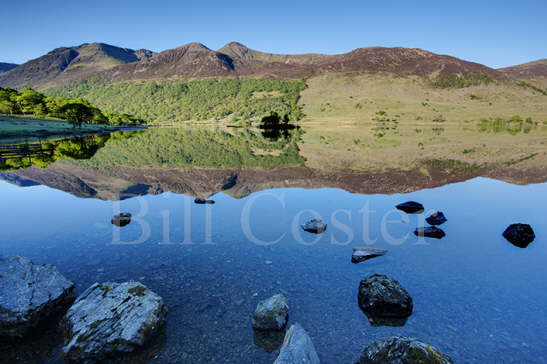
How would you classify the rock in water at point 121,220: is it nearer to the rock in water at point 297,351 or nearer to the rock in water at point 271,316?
the rock in water at point 271,316

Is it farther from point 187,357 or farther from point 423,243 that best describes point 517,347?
point 187,357

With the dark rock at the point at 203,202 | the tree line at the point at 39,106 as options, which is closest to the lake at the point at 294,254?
the dark rock at the point at 203,202

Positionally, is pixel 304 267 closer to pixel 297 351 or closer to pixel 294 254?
pixel 294 254

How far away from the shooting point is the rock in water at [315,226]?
1469 centimetres

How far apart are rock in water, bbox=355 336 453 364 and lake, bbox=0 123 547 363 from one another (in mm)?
921

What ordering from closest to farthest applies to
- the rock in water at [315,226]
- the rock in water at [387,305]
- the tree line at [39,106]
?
the rock in water at [387,305] → the rock in water at [315,226] → the tree line at [39,106]

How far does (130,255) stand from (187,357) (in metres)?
6.59

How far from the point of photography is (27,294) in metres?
7.86

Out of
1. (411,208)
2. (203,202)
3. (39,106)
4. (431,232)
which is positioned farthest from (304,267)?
(39,106)

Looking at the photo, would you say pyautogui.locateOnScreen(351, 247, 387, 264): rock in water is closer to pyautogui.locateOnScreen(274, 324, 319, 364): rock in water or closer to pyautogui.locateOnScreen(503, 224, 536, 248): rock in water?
pyautogui.locateOnScreen(274, 324, 319, 364): rock in water

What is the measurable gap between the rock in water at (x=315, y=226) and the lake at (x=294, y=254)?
44 centimetres

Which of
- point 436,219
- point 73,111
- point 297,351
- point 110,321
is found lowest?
point 110,321

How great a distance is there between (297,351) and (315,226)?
896 cm

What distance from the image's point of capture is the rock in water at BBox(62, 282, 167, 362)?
6789 millimetres
